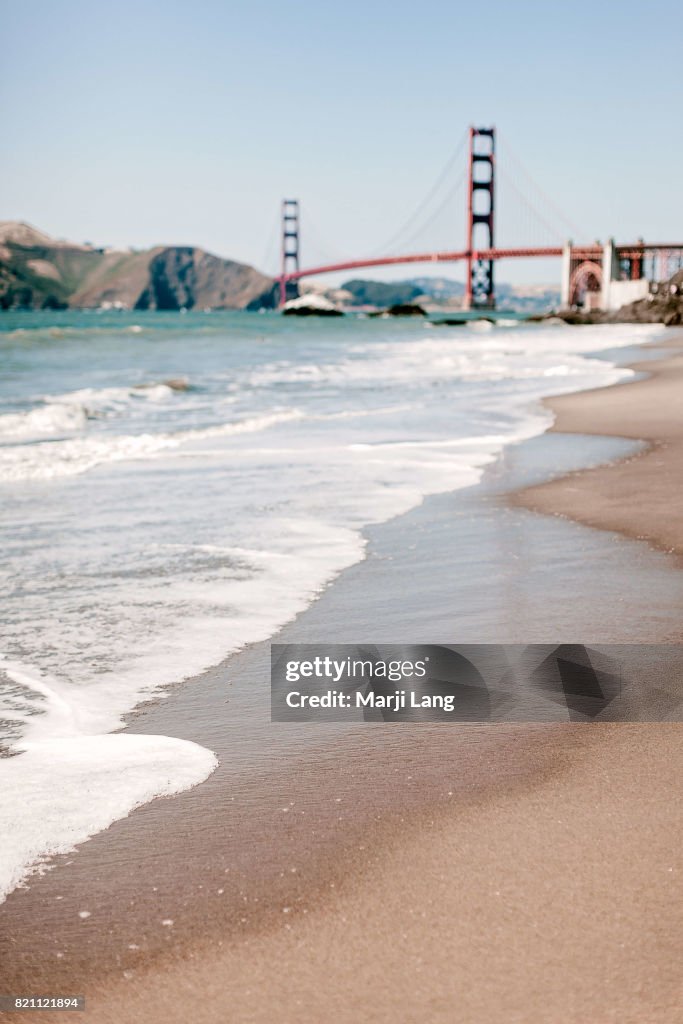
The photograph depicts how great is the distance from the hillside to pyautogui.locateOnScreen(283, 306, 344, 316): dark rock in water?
6214 centimetres

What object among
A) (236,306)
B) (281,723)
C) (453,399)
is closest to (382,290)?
(236,306)

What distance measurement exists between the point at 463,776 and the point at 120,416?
372 inches

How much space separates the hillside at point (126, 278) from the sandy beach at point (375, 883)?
145011 mm

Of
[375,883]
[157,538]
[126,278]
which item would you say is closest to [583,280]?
[157,538]

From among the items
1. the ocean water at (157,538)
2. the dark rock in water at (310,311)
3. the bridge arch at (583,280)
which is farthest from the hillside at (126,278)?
the ocean water at (157,538)

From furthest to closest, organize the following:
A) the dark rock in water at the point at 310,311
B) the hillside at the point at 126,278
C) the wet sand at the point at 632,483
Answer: the hillside at the point at 126,278 → the dark rock in water at the point at 310,311 → the wet sand at the point at 632,483

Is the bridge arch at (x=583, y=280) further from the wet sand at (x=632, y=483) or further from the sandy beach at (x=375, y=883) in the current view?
the sandy beach at (x=375, y=883)

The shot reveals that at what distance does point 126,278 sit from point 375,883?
163571 mm

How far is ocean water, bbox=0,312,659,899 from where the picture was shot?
207 centimetres

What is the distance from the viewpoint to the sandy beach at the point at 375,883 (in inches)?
51.6

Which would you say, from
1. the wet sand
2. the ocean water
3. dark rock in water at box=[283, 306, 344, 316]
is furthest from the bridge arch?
the wet sand

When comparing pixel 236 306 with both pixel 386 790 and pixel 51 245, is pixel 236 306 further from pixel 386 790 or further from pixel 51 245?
pixel 386 790

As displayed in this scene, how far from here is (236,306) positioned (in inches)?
5901

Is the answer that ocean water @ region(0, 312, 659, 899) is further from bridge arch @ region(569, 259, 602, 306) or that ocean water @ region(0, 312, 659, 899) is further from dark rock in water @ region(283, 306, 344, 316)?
dark rock in water @ region(283, 306, 344, 316)
